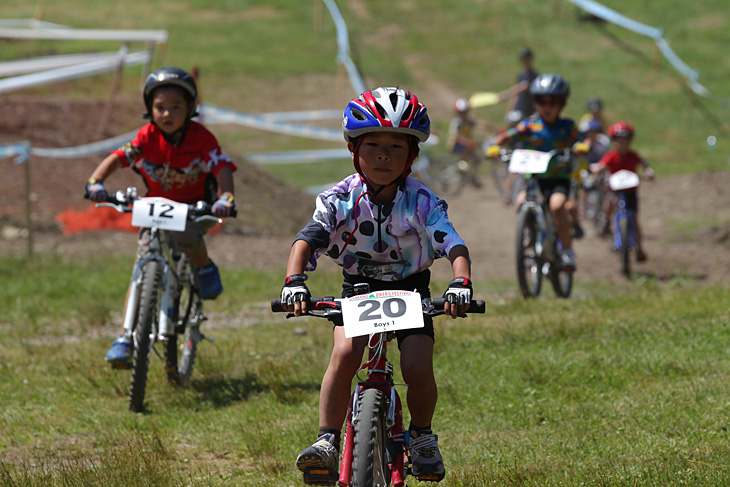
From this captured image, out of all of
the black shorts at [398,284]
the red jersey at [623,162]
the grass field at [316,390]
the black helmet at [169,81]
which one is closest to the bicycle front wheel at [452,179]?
the red jersey at [623,162]

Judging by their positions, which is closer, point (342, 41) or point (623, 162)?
point (623, 162)

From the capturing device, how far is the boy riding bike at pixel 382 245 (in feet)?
14.0

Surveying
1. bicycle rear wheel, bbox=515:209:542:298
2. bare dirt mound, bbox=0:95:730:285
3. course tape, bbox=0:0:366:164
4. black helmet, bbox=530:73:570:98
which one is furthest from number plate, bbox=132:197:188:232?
bare dirt mound, bbox=0:95:730:285

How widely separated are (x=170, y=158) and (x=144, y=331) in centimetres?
135

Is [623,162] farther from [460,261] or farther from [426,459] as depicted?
[426,459]

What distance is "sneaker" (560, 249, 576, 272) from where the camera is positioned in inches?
397

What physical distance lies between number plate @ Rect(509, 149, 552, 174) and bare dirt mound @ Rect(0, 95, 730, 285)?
3.00m

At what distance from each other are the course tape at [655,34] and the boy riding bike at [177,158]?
23.7 m

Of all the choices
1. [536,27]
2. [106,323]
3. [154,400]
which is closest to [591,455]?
[154,400]

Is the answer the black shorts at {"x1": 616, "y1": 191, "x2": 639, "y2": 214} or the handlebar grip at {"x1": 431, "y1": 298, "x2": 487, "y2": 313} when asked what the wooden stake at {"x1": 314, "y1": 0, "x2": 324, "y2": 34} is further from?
the handlebar grip at {"x1": 431, "y1": 298, "x2": 487, "y2": 313}

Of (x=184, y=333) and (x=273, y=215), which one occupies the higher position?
(x=273, y=215)

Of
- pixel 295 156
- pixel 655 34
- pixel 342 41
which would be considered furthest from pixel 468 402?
pixel 655 34

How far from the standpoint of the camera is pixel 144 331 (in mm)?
6223

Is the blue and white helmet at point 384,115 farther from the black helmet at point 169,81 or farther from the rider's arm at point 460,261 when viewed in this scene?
the black helmet at point 169,81
